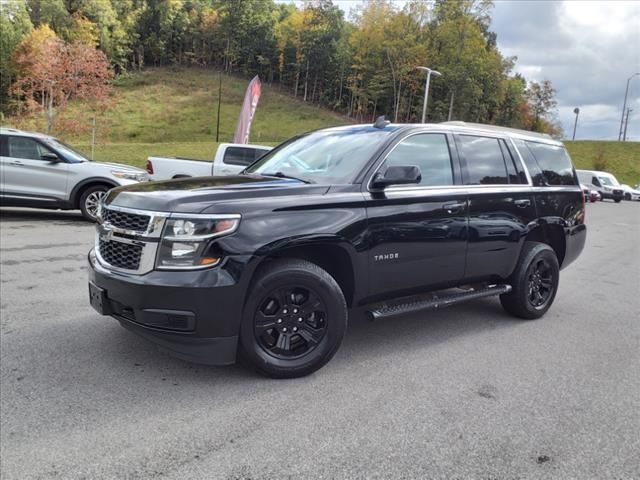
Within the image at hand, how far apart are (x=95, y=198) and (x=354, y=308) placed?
832 cm

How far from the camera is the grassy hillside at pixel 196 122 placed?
132 ft

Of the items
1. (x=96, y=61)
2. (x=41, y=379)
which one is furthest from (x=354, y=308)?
(x=96, y=61)

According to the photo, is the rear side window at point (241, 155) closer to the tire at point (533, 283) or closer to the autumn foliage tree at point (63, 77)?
the tire at point (533, 283)

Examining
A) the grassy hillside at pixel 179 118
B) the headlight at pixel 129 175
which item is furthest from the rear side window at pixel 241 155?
the grassy hillside at pixel 179 118

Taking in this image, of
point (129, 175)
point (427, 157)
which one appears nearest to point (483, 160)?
point (427, 157)

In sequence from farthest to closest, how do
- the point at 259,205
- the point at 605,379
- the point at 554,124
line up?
the point at 554,124, the point at 605,379, the point at 259,205

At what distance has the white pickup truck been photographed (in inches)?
530

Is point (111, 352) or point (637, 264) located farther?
point (637, 264)

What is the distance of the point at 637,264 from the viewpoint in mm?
9422

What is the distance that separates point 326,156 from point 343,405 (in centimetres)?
206

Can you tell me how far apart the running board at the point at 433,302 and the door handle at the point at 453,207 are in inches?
29.9

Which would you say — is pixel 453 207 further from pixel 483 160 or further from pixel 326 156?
pixel 326 156

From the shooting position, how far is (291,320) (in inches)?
139

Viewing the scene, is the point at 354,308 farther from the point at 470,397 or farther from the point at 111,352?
the point at 111,352
